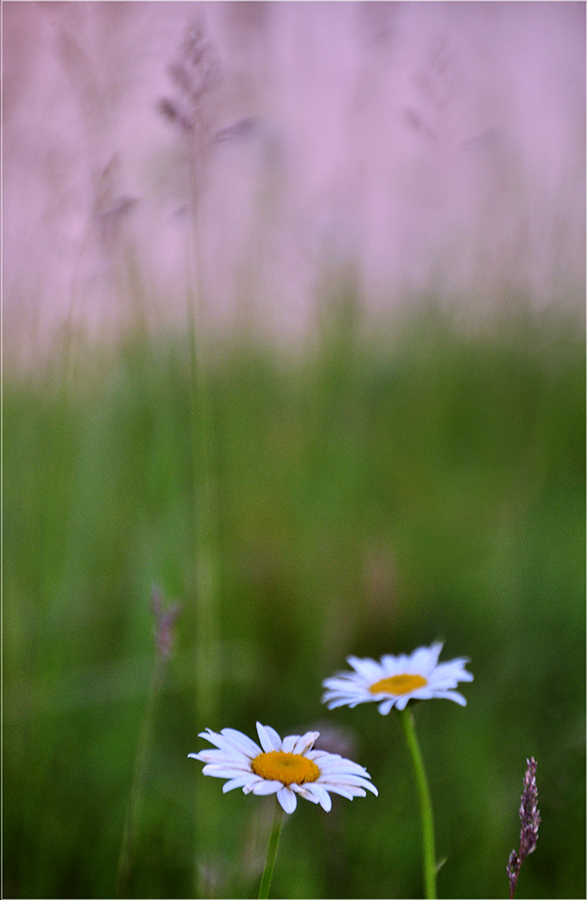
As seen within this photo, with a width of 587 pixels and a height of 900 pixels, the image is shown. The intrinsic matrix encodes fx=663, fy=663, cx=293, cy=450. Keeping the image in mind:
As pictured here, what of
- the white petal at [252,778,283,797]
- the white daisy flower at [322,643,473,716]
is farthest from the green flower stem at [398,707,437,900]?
the white petal at [252,778,283,797]

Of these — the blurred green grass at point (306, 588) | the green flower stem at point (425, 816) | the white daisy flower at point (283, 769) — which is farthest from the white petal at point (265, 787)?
the blurred green grass at point (306, 588)

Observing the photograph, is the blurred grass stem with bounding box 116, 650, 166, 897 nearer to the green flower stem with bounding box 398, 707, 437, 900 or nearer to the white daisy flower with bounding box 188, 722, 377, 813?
the white daisy flower with bounding box 188, 722, 377, 813

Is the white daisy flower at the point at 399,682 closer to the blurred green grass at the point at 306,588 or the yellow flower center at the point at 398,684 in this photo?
the yellow flower center at the point at 398,684

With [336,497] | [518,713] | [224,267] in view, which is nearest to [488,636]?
[518,713]

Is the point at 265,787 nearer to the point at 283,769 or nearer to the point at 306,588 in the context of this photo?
the point at 283,769

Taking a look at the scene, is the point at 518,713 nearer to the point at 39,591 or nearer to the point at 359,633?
the point at 359,633

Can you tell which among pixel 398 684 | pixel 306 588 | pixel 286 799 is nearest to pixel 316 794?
pixel 286 799
